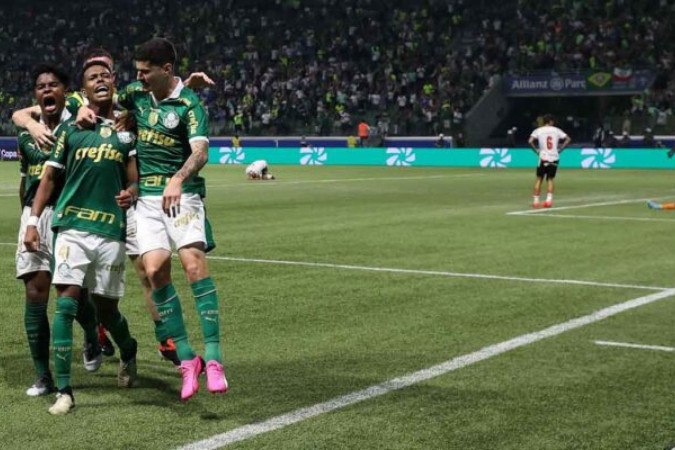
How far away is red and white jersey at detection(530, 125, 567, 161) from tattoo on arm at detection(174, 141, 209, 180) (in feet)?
57.4

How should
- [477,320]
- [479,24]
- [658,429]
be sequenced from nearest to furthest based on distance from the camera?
[658,429] < [477,320] < [479,24]

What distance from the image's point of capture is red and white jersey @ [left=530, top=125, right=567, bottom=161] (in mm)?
22422

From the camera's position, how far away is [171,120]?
5914mm

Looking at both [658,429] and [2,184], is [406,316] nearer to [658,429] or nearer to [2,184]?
[658,429]

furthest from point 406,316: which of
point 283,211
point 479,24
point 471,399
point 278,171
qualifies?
point 479,24

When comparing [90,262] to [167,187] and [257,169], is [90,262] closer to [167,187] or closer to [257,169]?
[167,187]

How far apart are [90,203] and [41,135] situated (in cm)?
57

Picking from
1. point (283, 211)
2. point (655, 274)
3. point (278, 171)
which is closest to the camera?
point (655, 274)

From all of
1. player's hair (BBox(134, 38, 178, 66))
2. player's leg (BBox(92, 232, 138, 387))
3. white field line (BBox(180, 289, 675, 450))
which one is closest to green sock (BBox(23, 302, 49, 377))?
player's leg (BBox(92, 232, 138, 387))

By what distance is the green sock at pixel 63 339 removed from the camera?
18.6 ft

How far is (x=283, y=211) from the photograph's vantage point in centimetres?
1967

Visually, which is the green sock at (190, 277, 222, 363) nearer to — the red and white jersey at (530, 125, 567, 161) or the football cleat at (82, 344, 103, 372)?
the football cleat at (82, 344, 103, 372)

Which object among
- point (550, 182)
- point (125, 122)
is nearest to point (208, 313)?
point (125, 122)

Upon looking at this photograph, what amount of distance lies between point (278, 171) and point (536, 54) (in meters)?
15.9
